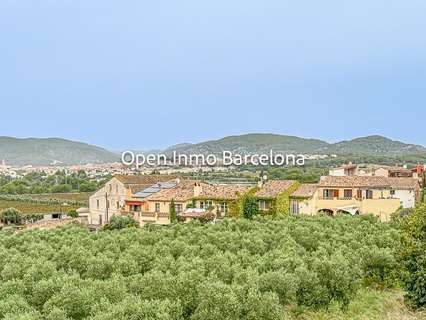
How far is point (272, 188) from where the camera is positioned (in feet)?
180

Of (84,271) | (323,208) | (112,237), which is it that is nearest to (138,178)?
(323,208)

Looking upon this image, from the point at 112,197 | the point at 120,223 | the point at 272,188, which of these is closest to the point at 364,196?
the point at 272,188

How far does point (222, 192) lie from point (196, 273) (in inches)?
1404

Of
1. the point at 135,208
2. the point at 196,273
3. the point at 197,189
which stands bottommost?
the point at 135,208

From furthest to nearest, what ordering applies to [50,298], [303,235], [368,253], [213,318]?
[303,235]
[368,253]
[50,298]
[213,318]

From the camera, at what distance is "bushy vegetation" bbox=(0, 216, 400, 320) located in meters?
18.2

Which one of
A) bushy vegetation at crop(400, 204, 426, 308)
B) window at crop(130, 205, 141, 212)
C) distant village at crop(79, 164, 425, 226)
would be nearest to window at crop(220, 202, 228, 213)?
distant village at crop(79, 164, 425, 226)

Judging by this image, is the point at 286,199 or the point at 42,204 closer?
the point at 286,199

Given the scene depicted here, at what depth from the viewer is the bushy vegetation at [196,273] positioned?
59.7 feet

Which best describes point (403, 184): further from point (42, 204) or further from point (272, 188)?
point (42, 204)

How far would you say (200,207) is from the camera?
55.6 m

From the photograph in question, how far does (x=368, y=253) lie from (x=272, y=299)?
12.5 m

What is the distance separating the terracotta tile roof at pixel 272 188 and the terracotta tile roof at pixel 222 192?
170 cm

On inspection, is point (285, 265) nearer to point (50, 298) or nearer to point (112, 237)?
point (50, 298)
